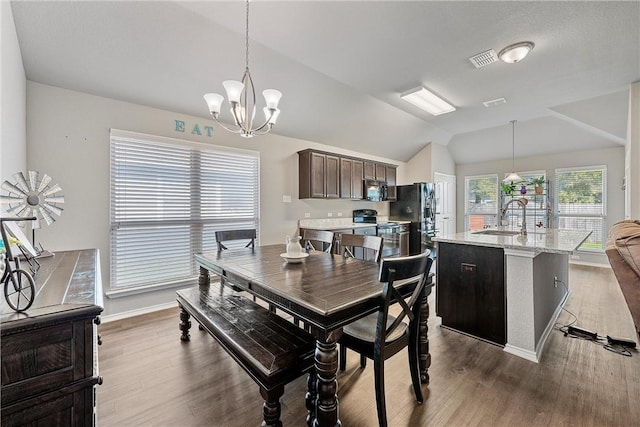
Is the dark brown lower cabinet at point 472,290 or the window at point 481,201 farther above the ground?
the window at point 481,201

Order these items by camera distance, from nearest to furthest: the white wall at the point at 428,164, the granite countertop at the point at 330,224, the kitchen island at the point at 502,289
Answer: the kitchen island at the point at 502,289 → the granite countertop at the point at 330,224 → the white wall at the point at 428,164

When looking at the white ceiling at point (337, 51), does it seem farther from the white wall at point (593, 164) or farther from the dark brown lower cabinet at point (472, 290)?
the dark brown lower cabinet at point (472, 290)

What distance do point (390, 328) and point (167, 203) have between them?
10.0ft

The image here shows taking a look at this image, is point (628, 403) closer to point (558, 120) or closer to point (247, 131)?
point (247, 131)

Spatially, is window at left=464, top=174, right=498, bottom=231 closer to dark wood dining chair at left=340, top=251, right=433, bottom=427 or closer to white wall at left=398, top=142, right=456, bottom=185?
white wall at left=398, top=142, right=456, bottom=185

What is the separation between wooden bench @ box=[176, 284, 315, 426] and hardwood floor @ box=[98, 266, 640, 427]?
16.2 inches

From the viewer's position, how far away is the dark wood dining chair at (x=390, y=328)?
1.40m

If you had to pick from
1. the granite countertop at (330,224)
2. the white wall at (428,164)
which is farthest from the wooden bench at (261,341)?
the white wall at (428,164)

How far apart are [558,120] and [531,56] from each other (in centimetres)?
319

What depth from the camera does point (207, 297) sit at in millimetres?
2266

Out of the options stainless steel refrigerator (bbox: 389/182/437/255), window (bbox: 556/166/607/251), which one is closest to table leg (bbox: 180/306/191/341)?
stainless steel refrigerator (bbox: 389/182/437/255)

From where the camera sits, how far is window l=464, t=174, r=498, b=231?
268 inches

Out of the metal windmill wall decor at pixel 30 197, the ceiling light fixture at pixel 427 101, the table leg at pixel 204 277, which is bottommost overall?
the table leg at pixel 204 277

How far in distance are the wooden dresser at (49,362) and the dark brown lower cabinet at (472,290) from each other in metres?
2.71
